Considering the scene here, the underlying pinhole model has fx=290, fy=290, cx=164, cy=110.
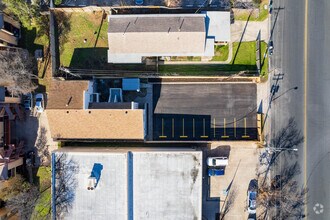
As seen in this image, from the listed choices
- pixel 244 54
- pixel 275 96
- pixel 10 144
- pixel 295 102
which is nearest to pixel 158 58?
pixel 244 54

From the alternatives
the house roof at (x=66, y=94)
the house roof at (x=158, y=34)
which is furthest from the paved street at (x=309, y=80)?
the house roof at (x=66, y=94)

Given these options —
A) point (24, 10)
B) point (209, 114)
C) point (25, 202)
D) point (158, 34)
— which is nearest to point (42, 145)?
point (25, 202)

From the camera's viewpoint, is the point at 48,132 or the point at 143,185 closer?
the point at 143,185

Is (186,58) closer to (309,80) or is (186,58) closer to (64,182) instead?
(309,80)

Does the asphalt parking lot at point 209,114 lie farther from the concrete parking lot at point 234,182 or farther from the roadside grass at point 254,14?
the roadside grass at point 254,14

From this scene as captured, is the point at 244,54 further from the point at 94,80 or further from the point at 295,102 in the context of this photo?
the point at 94,80

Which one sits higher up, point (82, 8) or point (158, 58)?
point (82, 8)
